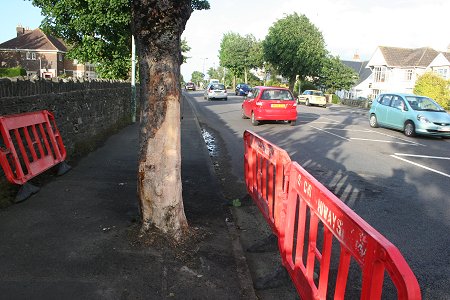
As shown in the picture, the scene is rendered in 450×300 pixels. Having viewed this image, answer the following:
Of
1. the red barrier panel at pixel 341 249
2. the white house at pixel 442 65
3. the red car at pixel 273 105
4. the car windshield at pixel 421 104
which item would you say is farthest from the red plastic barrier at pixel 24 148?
the white house at pixel 442 65

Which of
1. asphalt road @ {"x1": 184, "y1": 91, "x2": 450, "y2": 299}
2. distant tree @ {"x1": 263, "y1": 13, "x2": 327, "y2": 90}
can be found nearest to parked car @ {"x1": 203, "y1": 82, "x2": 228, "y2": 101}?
distant tree @ {"x1": 263, "y1": 13, "x2": 327, "y2": 90}

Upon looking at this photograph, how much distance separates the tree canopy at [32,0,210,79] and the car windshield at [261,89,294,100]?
288 inches

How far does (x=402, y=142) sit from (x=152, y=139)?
11373mm

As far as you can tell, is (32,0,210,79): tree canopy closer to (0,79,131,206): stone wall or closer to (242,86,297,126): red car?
(0,79,131,206): stone wall

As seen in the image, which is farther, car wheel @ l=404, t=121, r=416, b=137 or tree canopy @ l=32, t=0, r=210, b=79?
tree canopy @ l=32, t=0, r=210, b=79

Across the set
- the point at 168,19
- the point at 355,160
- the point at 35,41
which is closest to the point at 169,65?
the point at 168,19

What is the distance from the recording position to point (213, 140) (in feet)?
42.5

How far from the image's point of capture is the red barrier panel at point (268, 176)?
4.07 m

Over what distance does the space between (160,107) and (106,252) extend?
5.14ft

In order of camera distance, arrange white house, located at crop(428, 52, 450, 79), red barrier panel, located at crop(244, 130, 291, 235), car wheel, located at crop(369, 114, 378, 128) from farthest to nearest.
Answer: white house, located at crop(428, 52, 450, 79) → car wheel, located at crop(369, 114, 378, 128) → red barrier panel, located at crop(244, 130, 291, 235)

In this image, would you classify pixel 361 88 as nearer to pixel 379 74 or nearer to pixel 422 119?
pixel 379 74

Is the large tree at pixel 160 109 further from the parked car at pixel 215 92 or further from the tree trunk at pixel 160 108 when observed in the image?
the parked car at pixel 215 92

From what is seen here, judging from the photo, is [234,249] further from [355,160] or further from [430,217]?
[355,160]

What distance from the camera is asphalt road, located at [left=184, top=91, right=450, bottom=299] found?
4441 millimetres
